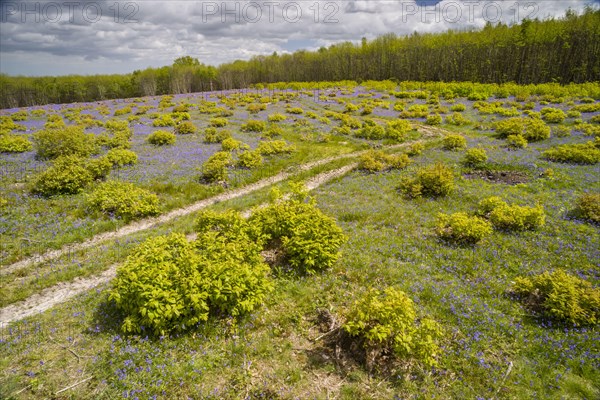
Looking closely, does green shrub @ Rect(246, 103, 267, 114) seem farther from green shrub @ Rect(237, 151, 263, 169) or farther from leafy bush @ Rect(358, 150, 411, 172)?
leafy bush @ Rect(358, 150, 411, 172)

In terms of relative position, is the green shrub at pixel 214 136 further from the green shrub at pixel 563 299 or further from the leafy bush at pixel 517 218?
the green shrub at pixel 563 299

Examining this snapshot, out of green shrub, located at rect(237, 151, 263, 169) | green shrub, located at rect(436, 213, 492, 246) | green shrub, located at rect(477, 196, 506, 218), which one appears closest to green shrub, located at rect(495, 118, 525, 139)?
green shrub, located at rect(477, 196, 506, 218)

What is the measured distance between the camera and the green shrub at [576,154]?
66.1 ft

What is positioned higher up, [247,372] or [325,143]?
[325,143]

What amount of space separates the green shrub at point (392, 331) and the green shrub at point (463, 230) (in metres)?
5.81

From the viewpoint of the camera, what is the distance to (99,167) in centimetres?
1938

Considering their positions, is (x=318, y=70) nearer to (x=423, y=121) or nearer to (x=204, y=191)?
(x=423, y=121)

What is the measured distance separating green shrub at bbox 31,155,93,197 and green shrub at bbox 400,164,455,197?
19490 millimetres

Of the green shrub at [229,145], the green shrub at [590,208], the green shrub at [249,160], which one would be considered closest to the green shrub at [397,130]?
the green shrub at [249,160]

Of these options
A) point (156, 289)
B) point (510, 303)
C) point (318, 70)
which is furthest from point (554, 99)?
point (318, 70)

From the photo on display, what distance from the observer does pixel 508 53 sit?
76438 mm

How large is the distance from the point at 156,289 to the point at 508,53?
98.8 meters

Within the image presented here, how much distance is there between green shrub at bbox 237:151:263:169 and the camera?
23188mm

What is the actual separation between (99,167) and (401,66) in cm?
10497
